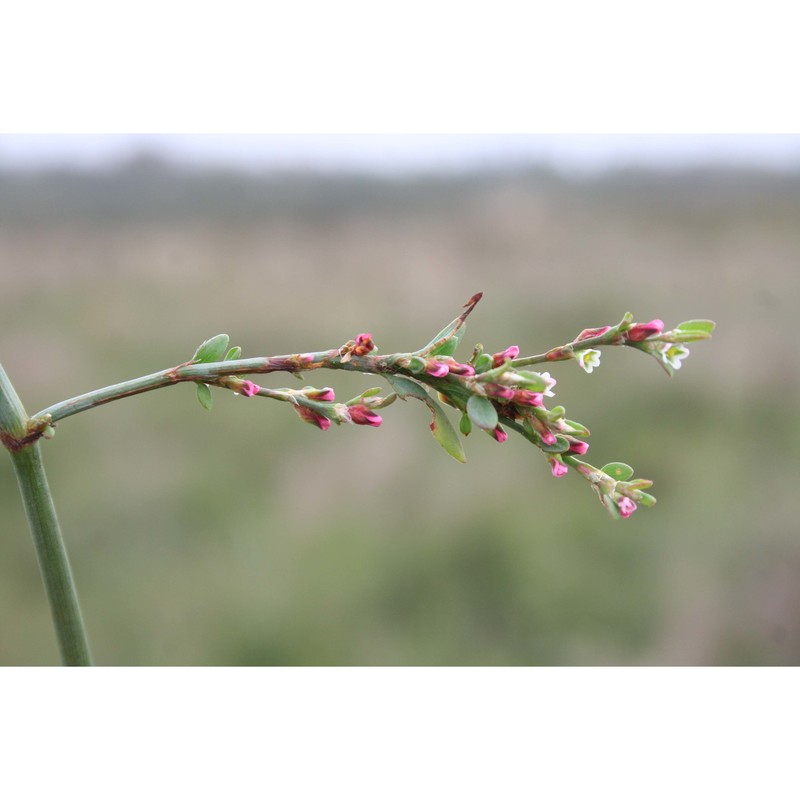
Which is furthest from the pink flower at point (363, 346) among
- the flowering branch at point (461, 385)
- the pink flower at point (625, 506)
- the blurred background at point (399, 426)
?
the blurred background at point (399, 426)

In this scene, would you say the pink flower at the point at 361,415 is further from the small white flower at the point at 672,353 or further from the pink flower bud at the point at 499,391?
the small white flower at the point at 672,353

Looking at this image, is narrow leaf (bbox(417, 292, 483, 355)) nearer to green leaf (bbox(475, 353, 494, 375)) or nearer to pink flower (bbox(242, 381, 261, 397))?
green leaf (bbox(475, 353, 494, 375))

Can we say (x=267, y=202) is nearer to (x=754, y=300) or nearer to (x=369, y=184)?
(x=369, y=184)

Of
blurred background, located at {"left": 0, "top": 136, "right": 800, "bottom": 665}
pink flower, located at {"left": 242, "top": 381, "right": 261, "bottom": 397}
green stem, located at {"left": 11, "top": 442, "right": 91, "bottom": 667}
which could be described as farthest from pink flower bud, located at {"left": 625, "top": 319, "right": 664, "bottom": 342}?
blurred background, located at {"left": 0, "top": 136, "right": 800, "bottom": 665}

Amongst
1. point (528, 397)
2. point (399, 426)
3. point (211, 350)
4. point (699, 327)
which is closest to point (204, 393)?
point (211, 350)

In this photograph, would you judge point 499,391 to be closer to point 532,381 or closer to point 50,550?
point 532,381

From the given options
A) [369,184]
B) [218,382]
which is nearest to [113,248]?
[369,184]
